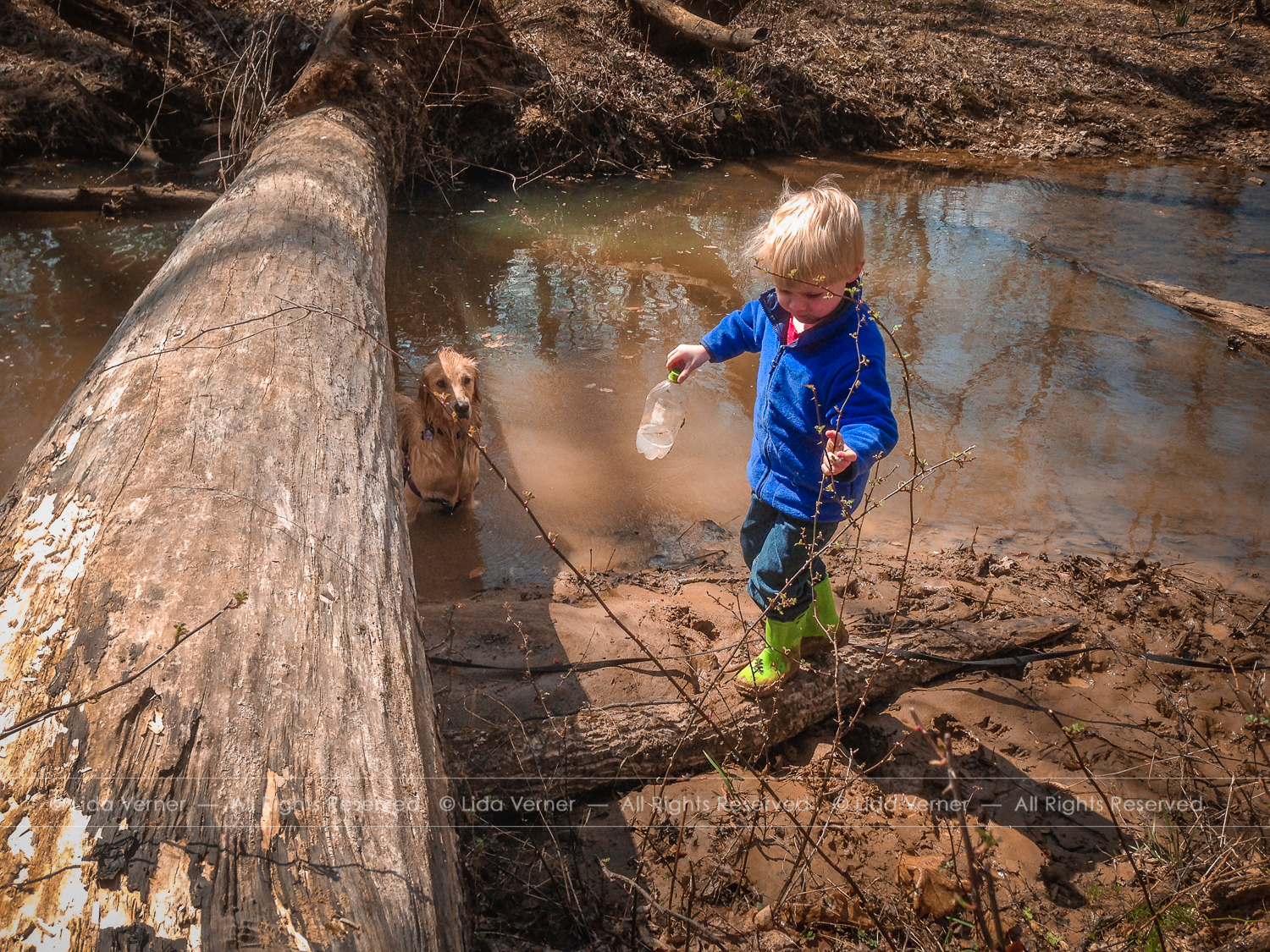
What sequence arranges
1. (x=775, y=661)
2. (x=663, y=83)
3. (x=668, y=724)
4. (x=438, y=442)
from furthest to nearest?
(x=663, y=83) < (x=438, y=442) < (x=775, y=661) < (x=668, y=724)

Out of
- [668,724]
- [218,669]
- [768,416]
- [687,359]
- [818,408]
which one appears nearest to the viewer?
[218,669]

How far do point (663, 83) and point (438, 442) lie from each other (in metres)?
10.2

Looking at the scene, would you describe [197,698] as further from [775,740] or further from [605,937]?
[775,740]

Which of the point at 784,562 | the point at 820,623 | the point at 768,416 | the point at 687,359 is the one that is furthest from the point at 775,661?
the point at 687,359

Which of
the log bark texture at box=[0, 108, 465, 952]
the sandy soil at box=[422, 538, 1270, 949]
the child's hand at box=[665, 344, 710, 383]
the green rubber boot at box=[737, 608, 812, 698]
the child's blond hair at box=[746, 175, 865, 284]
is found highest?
the child's blond hair at box=[746, 175, 865, 284]

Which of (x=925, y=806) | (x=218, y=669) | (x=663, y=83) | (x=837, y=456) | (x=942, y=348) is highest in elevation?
(x=663, y=83)

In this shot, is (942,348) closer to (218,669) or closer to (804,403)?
(804,403)

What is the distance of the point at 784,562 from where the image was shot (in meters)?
2.88

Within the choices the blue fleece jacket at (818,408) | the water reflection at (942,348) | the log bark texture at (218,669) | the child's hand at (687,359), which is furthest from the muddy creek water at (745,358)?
the log bark texture at (218,669)

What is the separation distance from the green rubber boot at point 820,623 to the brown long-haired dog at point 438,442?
7.61 feet

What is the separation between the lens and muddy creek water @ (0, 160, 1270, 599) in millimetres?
4641

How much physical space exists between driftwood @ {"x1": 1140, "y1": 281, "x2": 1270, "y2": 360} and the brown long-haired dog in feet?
21.8

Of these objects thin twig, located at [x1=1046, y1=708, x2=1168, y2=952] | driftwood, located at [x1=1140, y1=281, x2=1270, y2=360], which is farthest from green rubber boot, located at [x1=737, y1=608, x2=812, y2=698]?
driftwood, located at [x1=1140, y1=281, x2=1270, y2=360]

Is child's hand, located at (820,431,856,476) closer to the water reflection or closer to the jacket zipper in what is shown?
the jacket zipper
